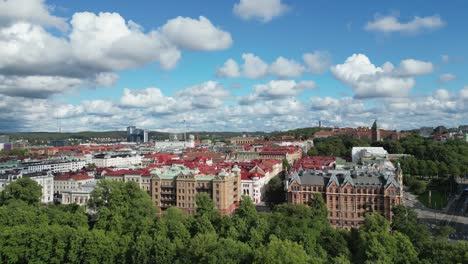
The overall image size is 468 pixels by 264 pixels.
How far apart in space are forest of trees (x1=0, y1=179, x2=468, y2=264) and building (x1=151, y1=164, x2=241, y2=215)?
17.7 metres

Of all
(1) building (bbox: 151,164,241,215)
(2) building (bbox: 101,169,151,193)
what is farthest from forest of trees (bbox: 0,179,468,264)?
(2) building (bbox: 101,169,151,193)

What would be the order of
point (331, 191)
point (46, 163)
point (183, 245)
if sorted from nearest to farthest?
point (183, 245) < point (331, 191) < point (46, 163)

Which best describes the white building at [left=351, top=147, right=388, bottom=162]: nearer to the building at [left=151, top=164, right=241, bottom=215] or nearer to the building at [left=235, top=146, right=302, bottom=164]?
the building at [left=235, top=146, right=302, bottom=164]

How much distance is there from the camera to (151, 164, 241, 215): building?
299 ft

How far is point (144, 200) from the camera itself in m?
76.0

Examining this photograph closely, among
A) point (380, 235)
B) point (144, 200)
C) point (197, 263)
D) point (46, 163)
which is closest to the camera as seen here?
point (197, 263)

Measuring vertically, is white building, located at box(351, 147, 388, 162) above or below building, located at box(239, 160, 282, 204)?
above

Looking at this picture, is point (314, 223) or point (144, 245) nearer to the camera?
point (144, 245)

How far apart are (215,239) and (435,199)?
272 ft

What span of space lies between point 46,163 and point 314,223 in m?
139

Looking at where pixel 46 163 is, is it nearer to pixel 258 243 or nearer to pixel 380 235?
pixel 258 243

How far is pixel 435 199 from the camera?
111m

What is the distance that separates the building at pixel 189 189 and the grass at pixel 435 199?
50.7 m

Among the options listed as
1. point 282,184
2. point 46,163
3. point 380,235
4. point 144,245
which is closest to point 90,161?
point 46,163
